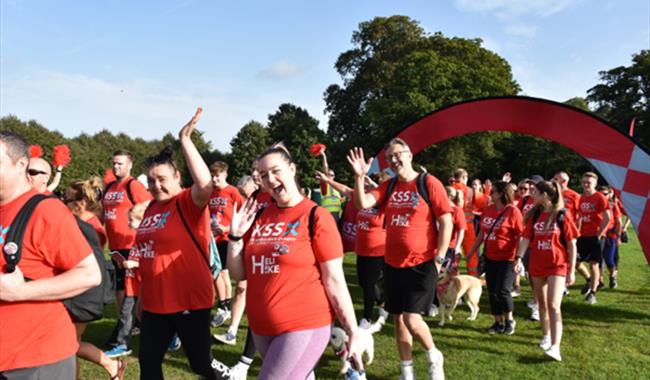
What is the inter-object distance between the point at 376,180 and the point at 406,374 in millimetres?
3437

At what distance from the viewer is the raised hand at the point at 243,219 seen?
3.31m

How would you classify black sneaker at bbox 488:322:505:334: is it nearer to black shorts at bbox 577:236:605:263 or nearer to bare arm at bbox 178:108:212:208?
black shorts at bbox 577:236:605:263

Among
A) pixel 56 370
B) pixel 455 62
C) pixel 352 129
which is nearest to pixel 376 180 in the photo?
pixel 56 370

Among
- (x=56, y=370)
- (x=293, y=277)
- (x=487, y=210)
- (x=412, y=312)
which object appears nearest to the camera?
(x=56, y=370)

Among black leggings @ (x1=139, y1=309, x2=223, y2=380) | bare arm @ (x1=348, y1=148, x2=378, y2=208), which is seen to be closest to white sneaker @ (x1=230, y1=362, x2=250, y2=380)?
black leggings @ (x1=139, y1=309, x2=223, y2=380)

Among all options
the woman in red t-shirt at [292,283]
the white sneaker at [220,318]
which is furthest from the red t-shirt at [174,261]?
the white sneaker at [220,318]

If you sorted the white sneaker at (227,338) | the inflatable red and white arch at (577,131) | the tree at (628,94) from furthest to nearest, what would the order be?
the tree at (628,94) < the white sneaker at (227,338) < the inflatable red and white arch at (577,131)

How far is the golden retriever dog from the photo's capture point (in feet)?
24.7

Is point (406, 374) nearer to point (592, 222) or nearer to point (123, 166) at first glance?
point (123, 166)

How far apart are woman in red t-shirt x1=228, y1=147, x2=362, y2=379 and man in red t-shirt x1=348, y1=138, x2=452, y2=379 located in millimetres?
1631

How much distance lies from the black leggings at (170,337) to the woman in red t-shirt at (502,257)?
4.53m

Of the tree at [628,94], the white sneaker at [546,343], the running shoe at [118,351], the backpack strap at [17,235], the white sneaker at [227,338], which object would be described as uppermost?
the tree at [628,94]

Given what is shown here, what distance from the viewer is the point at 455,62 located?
40000 millimetres

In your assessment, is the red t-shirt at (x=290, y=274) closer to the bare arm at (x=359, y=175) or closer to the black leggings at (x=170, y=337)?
the black leggings at (x=170, y=337)
